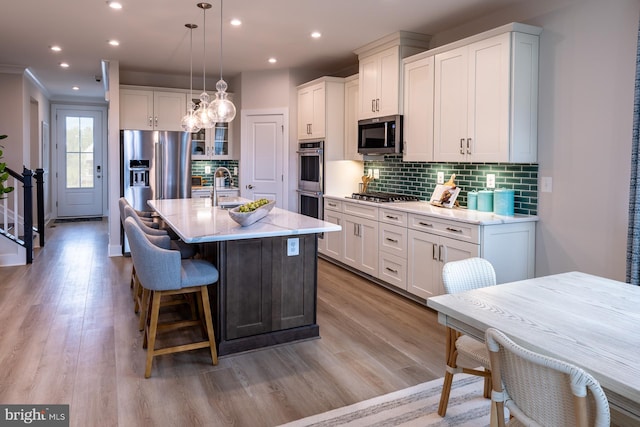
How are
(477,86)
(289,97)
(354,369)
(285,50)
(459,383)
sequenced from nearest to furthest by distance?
(459,383)
(354,369)
(477,86)
(285,50)
(289,97)

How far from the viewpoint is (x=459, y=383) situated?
2721 mm

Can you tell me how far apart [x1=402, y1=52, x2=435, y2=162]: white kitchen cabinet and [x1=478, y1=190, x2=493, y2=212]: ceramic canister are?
26.0 inches

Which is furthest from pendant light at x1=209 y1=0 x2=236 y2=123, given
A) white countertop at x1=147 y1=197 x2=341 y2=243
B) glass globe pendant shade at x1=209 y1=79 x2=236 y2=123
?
white countertop at x1=147 y1=197 x2=341 y2=243

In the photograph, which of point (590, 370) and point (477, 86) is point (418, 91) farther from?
point (590, 370)

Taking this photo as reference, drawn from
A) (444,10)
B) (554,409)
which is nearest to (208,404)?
(554,409)

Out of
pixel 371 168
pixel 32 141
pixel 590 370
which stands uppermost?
pixel 32 141

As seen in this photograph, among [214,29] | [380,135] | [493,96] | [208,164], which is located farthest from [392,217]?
[208,164]

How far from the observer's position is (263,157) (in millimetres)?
6781

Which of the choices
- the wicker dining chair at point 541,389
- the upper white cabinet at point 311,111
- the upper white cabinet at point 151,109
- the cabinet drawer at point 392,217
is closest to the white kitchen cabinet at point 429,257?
the cabinet drawer at point 392,217

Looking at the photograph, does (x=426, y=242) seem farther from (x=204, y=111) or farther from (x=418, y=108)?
(x=204, y=111)

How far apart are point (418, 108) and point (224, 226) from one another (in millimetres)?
2445

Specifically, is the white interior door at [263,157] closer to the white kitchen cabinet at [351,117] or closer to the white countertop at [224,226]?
the white kitchen cabinet at [351,117]

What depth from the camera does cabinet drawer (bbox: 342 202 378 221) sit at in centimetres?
480

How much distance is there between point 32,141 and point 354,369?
25.3 feet
